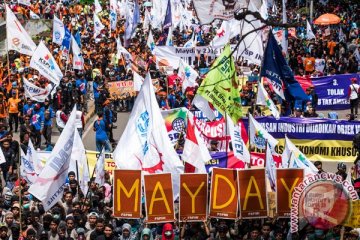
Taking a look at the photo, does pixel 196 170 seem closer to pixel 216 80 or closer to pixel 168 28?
pixel 216 80

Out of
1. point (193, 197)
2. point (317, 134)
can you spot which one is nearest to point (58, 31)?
point (317, 134)

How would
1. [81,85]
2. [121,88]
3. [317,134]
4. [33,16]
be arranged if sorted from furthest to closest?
1. [33,16]
2. [121,88]
3. [81,85]
4. [317,134]

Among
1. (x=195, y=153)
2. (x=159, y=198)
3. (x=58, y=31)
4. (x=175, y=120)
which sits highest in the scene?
(x=58, y=31)

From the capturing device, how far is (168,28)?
3716cm

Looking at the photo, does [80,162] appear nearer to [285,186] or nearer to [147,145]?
[147,145]

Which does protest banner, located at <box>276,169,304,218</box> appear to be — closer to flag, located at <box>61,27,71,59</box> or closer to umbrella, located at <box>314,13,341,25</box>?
flag, located at <box>61,27,71,59</box>

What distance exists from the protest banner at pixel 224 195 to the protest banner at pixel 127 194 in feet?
Result: 3.31

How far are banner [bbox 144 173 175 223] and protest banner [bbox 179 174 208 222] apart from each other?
0.16 meters

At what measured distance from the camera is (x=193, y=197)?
661 inches

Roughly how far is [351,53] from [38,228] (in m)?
19.0

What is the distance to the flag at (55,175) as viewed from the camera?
17828 mm

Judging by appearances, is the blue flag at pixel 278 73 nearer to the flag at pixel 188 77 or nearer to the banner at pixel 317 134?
the banner at pixel 317 134

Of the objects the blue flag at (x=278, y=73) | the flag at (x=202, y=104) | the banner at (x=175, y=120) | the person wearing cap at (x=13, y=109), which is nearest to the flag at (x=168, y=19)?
the person wearing cap at (x=13, y=109)

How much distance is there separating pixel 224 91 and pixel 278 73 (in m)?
1.04
